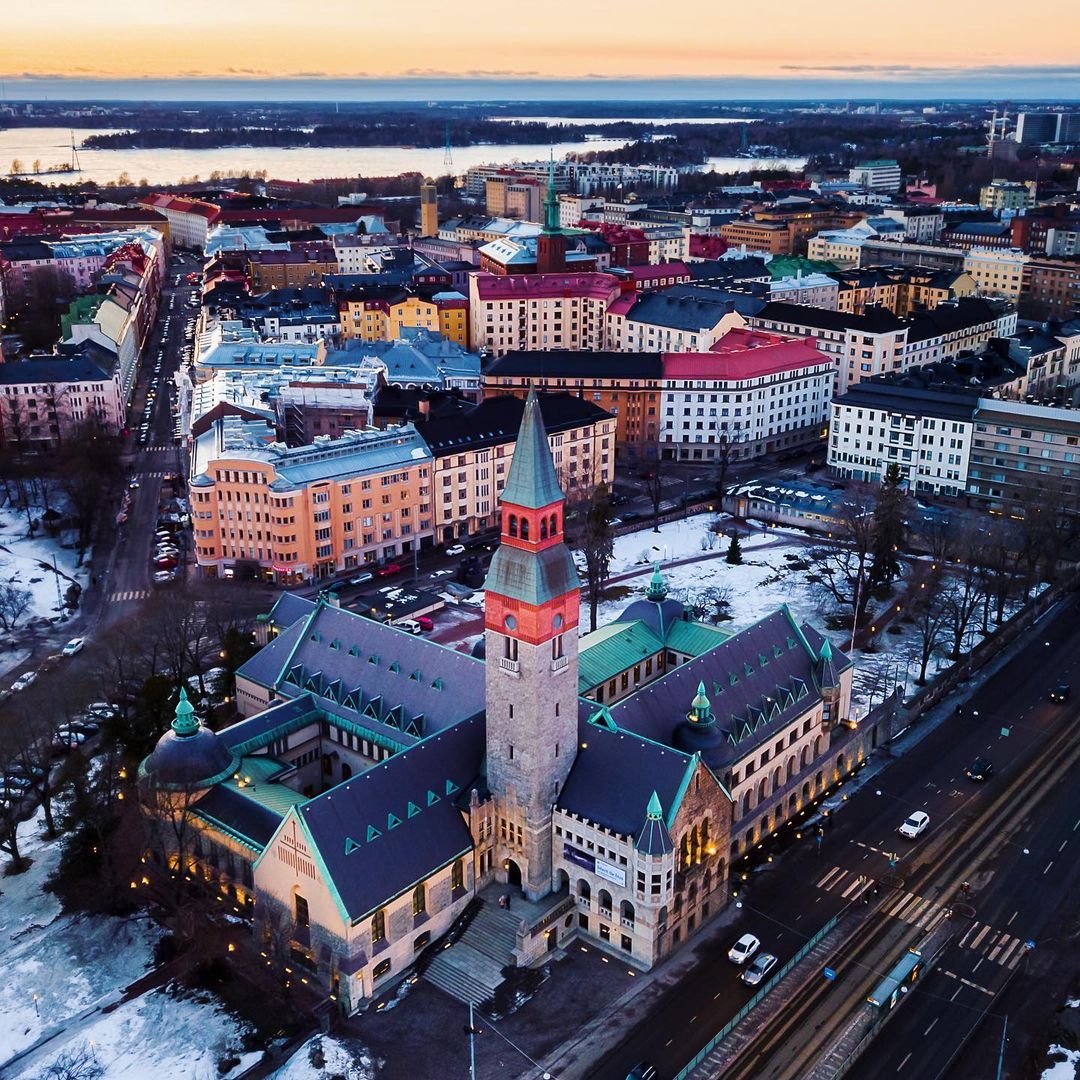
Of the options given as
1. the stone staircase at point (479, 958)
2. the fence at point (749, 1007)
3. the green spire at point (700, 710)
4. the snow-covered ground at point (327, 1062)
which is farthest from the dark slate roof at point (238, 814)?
the fence at point (749, 1007)

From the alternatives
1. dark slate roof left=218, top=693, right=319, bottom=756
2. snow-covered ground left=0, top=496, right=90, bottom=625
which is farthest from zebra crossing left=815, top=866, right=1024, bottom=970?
snow-covered ground left=0, top=496, right=90, bottom=625

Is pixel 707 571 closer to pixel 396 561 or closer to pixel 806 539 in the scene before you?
pixel 806 539

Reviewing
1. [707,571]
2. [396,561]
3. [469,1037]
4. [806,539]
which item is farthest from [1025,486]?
[469,1037]

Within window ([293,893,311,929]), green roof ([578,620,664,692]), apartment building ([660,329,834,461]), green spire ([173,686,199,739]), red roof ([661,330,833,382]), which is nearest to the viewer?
→ window ([293,893,311,929])

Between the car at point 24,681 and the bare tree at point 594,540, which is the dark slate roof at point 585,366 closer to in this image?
the bare tree at point 594,540

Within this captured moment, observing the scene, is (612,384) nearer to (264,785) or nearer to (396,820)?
(264,785)

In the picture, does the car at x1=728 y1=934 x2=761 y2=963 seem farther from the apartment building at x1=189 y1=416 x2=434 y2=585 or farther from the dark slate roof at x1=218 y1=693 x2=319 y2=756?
the apartment building at x1=189 y1=416 x2=434 y2=585
